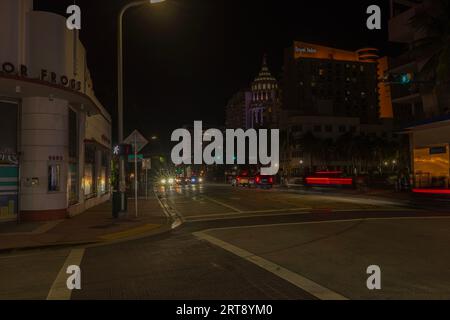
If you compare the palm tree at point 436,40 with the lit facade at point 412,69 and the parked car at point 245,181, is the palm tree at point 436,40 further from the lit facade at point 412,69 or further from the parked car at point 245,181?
the parked car at point 245,181

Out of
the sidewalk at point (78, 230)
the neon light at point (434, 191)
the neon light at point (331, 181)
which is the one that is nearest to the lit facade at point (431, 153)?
the neon light at point (434, 191)

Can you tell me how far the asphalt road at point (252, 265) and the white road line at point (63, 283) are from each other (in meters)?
0.02

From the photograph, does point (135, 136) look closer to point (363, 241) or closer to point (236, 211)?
point (236, 211)

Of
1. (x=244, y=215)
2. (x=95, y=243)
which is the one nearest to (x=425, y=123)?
(x=244, y=215)

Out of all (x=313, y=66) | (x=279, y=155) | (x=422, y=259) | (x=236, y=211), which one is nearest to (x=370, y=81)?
(x=313, y=66)

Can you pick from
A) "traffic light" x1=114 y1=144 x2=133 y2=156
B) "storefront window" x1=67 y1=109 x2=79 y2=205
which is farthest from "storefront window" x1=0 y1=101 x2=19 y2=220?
"traffic light" x1=114 y1=144 x2=133 y2=156

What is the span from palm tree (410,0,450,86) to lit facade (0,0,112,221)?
20.9 metres

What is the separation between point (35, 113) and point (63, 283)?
36.2 feet

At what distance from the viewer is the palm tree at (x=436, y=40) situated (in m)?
27.5

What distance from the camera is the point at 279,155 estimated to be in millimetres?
117000

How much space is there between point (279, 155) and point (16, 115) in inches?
4032

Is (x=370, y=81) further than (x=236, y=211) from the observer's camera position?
Yes
